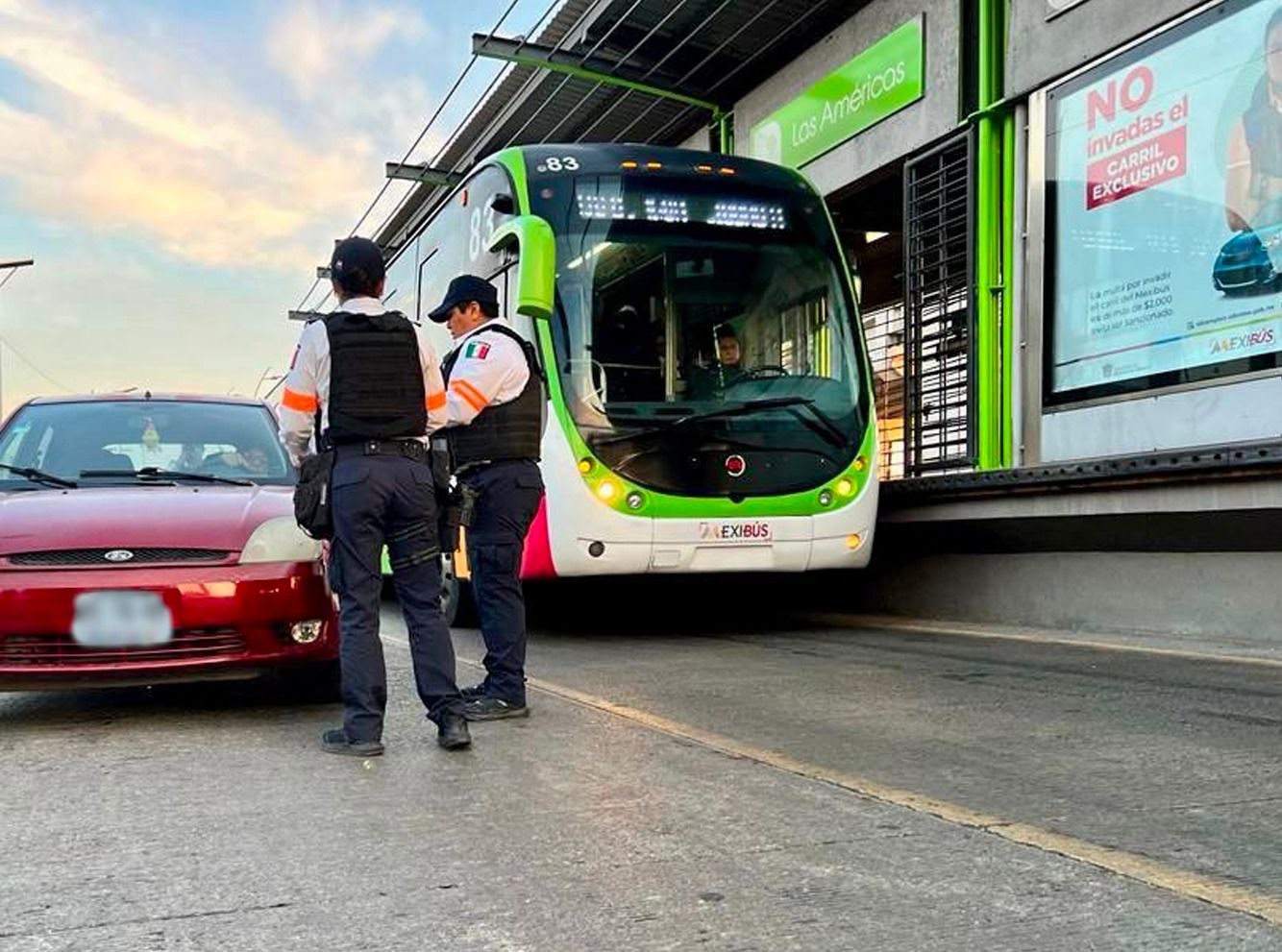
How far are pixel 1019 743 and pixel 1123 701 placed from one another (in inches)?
43.9

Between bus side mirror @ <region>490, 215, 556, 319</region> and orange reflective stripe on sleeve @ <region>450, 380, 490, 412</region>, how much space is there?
2107 mm

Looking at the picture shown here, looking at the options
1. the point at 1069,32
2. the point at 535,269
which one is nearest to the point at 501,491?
the point at 535,269

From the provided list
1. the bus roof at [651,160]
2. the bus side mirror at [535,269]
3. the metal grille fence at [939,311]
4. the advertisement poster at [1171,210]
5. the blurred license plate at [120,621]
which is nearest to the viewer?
the blurred license plate at [120,621]

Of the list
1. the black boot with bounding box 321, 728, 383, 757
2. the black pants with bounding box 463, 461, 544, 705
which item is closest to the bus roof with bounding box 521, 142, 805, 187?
the black pants with bounding box 463, 461, 544, 705

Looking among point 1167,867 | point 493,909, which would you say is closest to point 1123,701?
point 1167,867

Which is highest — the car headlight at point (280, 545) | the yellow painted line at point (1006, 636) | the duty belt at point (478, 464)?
the duty belt at point (478, 464)

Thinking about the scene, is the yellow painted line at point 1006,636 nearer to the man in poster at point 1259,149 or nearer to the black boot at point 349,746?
the man in poster at point 1259,149

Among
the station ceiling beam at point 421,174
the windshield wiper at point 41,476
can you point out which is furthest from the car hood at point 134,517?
the station ceiling beam at point 421,174

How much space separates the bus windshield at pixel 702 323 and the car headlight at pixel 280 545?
288 cm

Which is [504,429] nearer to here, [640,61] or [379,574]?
[379,574]

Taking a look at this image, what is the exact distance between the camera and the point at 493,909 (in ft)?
A: 8.86

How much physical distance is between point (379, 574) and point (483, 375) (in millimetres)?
1010

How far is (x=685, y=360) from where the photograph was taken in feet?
26.4

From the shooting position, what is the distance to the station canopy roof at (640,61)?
12820 millimetres
